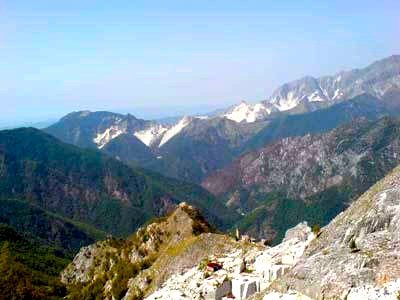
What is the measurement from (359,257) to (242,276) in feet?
85.1

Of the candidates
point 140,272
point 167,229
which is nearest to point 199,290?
point 140,272

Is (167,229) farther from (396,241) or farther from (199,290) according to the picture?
(396,241)

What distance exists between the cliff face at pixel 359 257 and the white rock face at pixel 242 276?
8954 millimetres

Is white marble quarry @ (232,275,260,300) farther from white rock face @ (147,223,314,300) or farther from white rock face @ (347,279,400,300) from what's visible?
white rock face @ (347,279,400,300)

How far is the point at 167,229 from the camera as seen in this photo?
518 ft

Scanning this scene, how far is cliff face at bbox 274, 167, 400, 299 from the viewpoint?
51.5 meters

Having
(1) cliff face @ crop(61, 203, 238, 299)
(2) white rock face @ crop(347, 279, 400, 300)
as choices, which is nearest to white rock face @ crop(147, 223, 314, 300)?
(2) white rock face @ crop(347, 279, 400, 300)

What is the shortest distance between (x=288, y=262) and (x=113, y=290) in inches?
3325

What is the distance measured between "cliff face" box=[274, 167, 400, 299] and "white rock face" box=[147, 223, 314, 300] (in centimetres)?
895

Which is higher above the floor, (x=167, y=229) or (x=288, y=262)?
(x=288, y=262)

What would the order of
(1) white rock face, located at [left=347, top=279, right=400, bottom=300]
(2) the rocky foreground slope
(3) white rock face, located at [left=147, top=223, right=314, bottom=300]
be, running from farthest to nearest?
(3) white rock face, located at [left=147, top=223, right=314, bottom=300]
(2) the rocky foreground slope
(1) white rock face, located at [left=347, top=279, right=400, bottom=300]

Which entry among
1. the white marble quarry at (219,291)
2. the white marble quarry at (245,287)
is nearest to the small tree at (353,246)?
the white marble quarry at (245,287)

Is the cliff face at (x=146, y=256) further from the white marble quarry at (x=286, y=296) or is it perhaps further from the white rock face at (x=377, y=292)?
the white rock face at (x=377, y=292)

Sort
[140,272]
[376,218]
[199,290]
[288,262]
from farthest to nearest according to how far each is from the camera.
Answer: [140,272] < [199,290] < [288,262] < [376,218]
